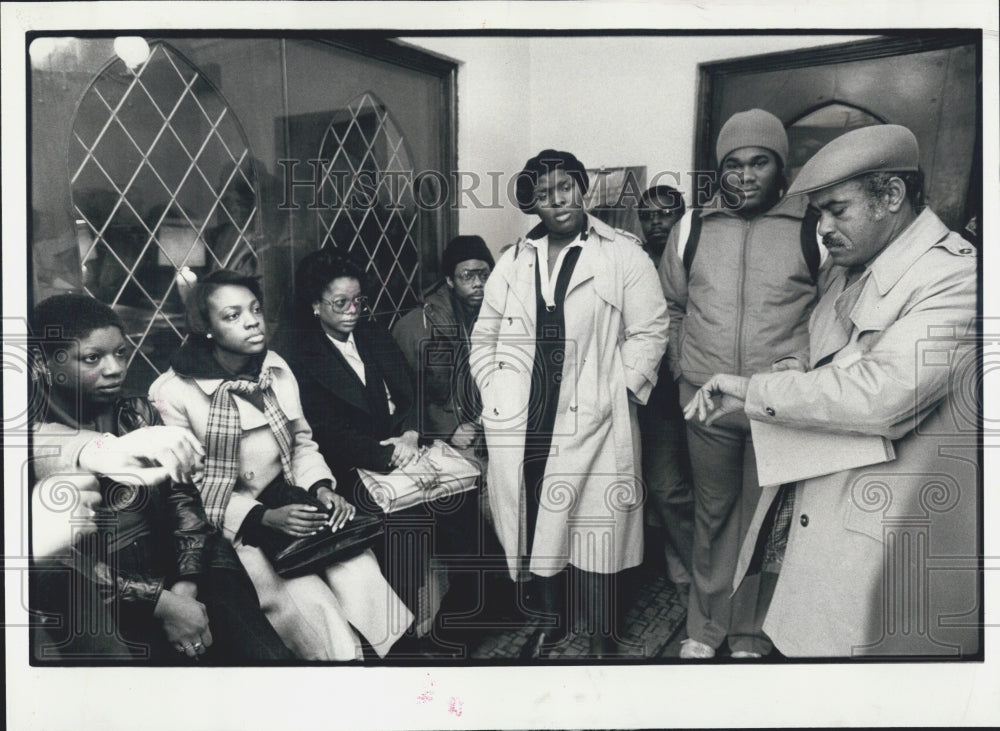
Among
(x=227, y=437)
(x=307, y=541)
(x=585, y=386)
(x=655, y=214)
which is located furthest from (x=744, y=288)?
(x=227, y=437)

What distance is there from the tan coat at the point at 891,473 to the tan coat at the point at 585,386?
38 cm

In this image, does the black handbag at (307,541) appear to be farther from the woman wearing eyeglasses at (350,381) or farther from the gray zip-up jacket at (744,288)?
the gray zip-up jacket at (744,288)

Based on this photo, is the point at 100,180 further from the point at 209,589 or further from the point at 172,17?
the point at 209,589

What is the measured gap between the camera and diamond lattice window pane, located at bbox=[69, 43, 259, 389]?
8.45 feet

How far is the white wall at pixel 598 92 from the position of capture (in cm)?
257

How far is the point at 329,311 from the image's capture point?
2590mm

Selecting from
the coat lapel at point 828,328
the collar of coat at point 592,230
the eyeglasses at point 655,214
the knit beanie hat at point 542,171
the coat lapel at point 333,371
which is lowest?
the coat lapel at point 333,371

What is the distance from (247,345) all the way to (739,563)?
1.67 m

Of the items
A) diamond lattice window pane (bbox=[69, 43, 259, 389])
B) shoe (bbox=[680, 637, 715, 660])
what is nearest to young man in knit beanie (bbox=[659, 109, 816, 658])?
shoe (bbox=[680, 637, 715, 660])

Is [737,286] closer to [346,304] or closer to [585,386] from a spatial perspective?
[585,386]

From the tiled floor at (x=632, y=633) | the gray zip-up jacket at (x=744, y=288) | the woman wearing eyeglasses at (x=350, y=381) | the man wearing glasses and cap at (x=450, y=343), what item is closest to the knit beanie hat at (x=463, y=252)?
the man wearing glasses and cap at (x=450, y=343)

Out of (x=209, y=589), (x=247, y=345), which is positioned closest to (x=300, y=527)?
(x=209, y=589)

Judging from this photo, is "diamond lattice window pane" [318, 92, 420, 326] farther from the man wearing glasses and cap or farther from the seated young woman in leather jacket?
the seated young woman in leather jacket

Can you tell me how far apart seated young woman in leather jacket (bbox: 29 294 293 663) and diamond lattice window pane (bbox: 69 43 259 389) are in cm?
11
